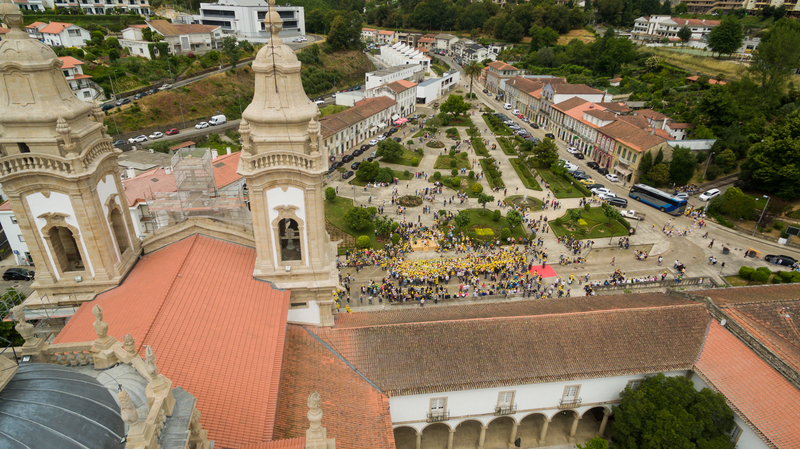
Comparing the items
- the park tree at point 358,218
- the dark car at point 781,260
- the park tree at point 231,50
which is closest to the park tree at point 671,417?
the park tree at point 358,218

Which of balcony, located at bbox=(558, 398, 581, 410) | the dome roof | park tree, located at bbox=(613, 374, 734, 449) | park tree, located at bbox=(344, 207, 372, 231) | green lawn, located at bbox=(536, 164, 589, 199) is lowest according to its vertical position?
green lawn, located at bbox=(536, 164, 589, 199)

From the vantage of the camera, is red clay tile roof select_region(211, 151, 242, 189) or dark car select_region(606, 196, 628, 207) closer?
red clay tile roof select_region(211, 151, 242, 189)

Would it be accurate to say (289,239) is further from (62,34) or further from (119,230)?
(62,34)

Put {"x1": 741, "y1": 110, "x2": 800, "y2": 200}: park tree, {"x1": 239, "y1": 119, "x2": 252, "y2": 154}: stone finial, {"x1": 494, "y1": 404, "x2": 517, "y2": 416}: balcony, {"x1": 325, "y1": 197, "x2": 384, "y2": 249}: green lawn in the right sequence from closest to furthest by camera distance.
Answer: {"x1": 239, "y1": 119, "x2": 252, "y2": 154}: stone finial
{"x1": 494, "y1": 404, "x2": 517, "y2": 416}: balcony
{"x1": 325, "y1": 197, "x2": 384, "y2": 249}: green lawn
{"x1": 741, "y1": 110, "x2": 800, "y2": 200}: park tree

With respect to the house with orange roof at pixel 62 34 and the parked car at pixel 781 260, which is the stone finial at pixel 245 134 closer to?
the parked car at pixel 781 260

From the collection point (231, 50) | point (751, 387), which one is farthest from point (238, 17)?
point (751, 387)

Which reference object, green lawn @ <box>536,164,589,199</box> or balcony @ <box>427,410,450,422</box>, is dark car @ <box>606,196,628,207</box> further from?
balcony @ <box>427,410,450,422</box>

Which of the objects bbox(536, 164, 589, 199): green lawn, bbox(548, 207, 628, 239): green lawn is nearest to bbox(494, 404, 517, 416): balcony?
bbox(548, 207, 628, 239): green lawn
